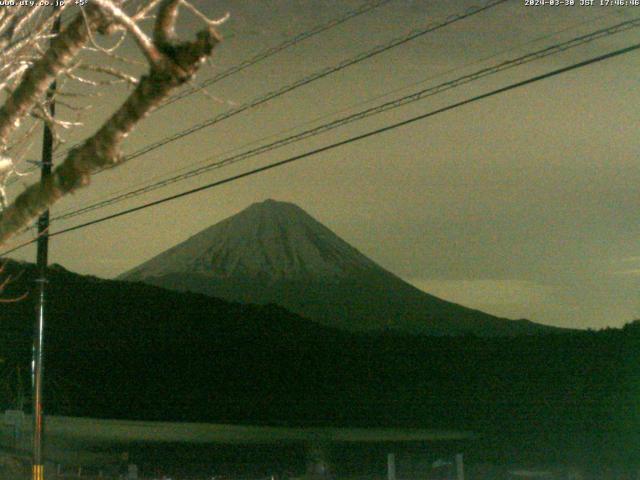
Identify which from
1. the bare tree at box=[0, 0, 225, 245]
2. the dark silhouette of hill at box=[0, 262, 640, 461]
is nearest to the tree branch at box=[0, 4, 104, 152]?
the bare tree at box=[0, 0, 225, 245]

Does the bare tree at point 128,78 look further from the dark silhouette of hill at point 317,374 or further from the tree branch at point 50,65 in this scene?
the dark silhouette of hill at point 317,374

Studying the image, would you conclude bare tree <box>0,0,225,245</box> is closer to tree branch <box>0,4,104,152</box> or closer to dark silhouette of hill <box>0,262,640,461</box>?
tree branch <box>0,4,104,152</box>

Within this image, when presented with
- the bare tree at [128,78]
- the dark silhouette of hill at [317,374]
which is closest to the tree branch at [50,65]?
the bare tree at [128,78]

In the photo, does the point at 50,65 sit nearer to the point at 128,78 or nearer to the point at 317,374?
the point at 128,78

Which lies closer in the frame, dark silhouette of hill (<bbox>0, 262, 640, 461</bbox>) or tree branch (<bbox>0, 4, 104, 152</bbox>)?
tree branch (<bbox>0, 4, 104, 152</bbox>)

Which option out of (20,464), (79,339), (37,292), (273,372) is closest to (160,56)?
(37,292)

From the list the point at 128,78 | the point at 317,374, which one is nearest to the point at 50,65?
the point at 128,78

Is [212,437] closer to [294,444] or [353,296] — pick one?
[294,444]

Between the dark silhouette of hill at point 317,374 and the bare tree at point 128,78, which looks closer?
the bare tree at point 128,78
